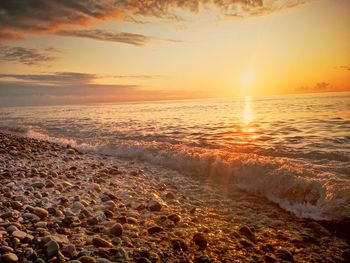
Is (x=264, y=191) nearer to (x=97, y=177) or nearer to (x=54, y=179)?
(x=97, y=177)

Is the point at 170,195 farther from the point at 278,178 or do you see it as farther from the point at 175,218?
the point at 278,178

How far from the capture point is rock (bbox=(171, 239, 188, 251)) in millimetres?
5032

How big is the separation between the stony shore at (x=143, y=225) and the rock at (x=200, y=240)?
2cm

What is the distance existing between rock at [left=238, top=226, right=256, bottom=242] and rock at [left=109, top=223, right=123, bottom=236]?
2333 mm

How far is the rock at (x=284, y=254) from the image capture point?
4.87 metres

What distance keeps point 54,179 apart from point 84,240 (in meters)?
4.52

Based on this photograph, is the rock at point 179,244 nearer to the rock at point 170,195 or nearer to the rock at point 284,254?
the rock at point 284,254

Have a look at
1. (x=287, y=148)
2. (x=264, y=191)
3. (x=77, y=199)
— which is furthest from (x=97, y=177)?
(x=287, y=148)

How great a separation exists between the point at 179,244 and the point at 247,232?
1.49m

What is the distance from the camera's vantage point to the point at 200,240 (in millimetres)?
5270

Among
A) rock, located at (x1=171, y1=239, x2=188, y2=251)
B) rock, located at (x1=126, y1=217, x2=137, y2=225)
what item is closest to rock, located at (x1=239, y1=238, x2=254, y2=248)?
→ rock, located at (x1=171, y1=239, x2=188, y2=251)

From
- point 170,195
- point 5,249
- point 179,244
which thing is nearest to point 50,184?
point 170,195

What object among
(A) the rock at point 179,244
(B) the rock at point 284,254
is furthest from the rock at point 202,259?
(B) the rock at point 284,254

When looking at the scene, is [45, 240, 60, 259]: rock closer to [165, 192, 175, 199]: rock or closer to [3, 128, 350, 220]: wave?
[165, 192, 175, 199]: rock
